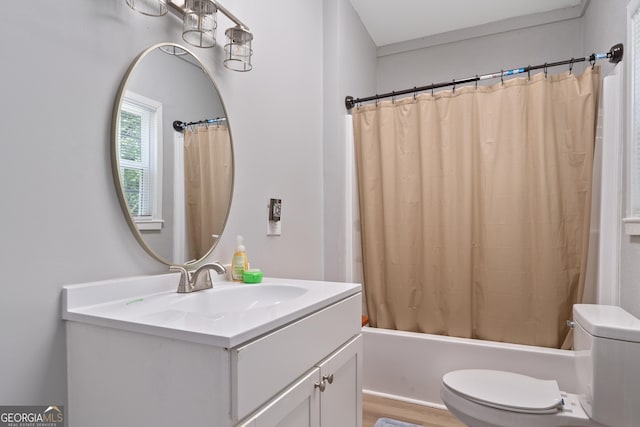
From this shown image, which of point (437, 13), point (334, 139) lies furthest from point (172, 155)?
point (437, 13)

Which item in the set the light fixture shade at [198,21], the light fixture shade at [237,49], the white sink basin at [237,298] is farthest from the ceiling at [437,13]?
the white sink basin at [237,298]

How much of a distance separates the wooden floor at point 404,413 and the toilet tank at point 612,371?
72 cm

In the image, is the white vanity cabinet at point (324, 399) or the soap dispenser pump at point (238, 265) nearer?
the white vanity cabinet at point (324, 399)

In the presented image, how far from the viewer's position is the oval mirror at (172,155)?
109cm

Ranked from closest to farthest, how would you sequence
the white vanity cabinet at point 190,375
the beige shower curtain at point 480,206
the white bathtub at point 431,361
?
the white vanity cabinet at point 190,375, the white bathtub at point 431,361, the beige shower curtain at point 480,206

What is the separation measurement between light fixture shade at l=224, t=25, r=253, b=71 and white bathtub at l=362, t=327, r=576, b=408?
A: 169 centimetres

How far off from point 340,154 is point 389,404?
1.54 metres

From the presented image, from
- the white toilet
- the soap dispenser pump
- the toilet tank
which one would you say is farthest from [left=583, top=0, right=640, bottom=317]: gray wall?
the soap dispenser pump

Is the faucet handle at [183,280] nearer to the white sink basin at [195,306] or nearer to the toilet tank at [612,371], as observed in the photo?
the white sink basin at [195,306]

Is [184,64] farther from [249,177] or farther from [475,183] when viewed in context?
[475,183]

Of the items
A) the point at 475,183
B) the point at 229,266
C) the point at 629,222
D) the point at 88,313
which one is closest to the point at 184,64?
the point at 229,266

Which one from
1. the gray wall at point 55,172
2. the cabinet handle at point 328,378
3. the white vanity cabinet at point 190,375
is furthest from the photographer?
the cabinet handle at point 328,378

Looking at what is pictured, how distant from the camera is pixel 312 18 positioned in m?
2.22

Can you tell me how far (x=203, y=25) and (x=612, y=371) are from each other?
1913 millimetres
